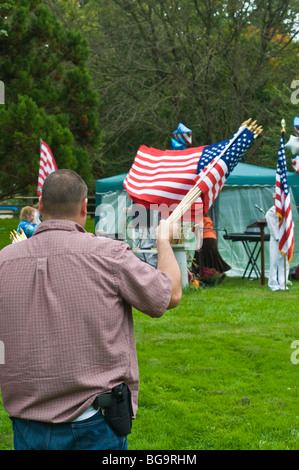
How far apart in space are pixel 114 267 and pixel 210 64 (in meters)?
22.5

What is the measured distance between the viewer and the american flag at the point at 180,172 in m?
4.78

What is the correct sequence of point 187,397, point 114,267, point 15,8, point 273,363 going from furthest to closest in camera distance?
point 15,8, point 273,363, point 187,397, point 114,267

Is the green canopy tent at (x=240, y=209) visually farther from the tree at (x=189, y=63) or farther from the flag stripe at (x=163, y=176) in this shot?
the flag stripe at (x=163, y=176)

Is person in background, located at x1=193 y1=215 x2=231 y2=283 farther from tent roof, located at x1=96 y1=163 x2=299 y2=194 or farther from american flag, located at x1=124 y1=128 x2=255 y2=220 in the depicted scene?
american flag, located at x1=124 y1=128 x2=255 y2=220

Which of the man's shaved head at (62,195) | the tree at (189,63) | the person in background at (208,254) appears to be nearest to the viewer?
the man's shaved head at (62,195)

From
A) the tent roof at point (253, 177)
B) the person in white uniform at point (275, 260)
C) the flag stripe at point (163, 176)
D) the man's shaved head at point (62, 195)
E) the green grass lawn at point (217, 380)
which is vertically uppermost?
the tent roof at point (253, 177)

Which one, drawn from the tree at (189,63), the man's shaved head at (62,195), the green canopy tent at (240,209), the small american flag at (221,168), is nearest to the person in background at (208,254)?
the green canopy tent at (240,209)

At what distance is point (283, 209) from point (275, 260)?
130 centimetres

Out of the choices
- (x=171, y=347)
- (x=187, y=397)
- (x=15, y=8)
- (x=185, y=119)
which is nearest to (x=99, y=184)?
(x=15, y=8)

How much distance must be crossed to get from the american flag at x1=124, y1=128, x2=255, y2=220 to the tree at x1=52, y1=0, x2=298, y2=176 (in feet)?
58.8

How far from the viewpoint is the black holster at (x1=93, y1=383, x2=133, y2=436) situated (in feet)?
7.65

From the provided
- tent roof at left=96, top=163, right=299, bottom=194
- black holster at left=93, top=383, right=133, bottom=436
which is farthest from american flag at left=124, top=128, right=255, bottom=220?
tent roof at left=96, top=163, right=299, bottom=194

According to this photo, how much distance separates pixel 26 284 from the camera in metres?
2.35

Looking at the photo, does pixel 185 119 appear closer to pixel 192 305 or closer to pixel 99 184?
pixel 99 184
